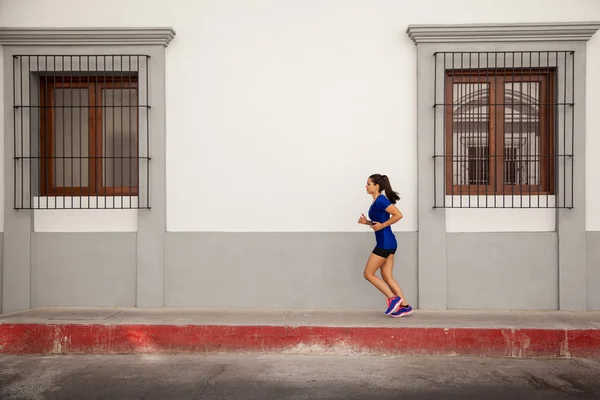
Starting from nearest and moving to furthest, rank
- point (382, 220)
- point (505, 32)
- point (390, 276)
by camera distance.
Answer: point (382, 220)
point (390, 276)
point (505, 32)

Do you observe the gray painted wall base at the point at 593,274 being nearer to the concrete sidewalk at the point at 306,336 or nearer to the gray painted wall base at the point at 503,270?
the gray painted wall base at the point at 503,270

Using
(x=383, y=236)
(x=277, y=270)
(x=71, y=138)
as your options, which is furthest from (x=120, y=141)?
(x=383, y=236)

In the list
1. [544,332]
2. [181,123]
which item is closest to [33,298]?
[181,123]

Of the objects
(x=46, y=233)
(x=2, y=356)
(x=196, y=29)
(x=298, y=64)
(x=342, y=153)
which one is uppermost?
(x=196, y=29)

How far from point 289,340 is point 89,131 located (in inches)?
136

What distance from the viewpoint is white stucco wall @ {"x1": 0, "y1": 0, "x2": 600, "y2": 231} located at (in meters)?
6.64

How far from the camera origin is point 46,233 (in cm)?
680

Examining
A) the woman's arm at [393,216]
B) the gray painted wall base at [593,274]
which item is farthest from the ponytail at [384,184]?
the gray painted wall base at [593,274]

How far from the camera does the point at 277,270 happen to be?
6715mm

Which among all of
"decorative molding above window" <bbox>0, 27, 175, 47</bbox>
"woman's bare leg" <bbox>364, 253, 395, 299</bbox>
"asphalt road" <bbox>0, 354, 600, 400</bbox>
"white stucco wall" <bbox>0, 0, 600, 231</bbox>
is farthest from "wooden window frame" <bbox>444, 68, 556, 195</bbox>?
"decorative molding above window" <bbox>0, 27, 175, 47</bbox>

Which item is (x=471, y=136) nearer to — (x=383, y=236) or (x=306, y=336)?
(x=383, y=236)

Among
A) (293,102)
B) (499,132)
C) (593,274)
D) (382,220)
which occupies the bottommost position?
(593,274)

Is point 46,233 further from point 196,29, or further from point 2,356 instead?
point 196,29

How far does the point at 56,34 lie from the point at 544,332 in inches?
239
